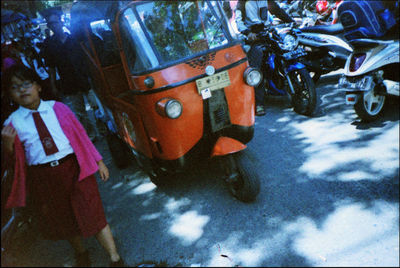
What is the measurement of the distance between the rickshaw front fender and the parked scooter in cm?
202

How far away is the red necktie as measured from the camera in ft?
7.24

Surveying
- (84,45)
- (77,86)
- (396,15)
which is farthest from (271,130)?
(77,86)

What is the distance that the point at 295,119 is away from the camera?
15.7 feet

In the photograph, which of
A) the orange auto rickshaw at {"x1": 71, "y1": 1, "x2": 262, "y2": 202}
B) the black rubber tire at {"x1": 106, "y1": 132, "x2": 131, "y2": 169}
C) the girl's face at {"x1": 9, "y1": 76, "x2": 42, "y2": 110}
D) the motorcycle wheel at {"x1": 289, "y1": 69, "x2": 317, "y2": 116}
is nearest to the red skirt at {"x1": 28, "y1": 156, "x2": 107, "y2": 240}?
the girl's face at {"x1": 9, "y1": 76, "x2": 42, "y2": 110}

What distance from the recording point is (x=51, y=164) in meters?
2.29

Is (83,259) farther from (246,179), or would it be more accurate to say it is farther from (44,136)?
(246,179)

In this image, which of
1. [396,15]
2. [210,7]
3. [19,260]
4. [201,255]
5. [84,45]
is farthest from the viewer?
[84,45]

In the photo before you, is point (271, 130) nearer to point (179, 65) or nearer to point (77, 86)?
point (179, 65)

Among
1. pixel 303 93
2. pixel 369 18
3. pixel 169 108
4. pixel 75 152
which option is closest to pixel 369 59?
pixel 369 18

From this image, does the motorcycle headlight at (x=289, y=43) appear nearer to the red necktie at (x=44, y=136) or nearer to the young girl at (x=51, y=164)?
the young girl at (x=51, y=164)

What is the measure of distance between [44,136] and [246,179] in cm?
193

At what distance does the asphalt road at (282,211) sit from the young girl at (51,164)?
64 centimetres

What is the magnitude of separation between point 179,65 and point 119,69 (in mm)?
1792

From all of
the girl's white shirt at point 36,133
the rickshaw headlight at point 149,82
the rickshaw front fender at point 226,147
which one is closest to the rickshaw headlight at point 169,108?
the rickshaw headlight at point 149,82
